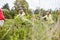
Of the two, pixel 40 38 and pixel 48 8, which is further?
pixel 48 8

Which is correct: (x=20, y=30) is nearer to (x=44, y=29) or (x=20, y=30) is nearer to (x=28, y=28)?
(x=28, y=28)

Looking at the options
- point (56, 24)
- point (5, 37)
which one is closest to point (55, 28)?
point (56, 24)

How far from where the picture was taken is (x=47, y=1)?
8.96 ft

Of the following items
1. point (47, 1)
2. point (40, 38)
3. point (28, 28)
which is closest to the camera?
point (40, 38)

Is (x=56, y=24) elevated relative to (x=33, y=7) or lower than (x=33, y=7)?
lower

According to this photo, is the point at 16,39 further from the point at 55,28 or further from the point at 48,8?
the point at 48,8

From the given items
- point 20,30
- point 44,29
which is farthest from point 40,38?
point 20,30

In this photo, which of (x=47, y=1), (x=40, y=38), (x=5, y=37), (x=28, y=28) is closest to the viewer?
(x=40, y=38)

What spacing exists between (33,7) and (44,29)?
310 millimetres

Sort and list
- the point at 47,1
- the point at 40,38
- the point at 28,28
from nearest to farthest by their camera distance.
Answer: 1. the point at 40,38
2. the point at 28,28
3. the point at 47,1

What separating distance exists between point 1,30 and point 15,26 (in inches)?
6.7

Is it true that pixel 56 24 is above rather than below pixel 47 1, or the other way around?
below

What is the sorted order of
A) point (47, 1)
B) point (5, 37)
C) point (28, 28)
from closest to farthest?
point (5, 37)
point (28, 28)
point (47, 1)

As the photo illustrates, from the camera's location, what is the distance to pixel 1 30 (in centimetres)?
241
